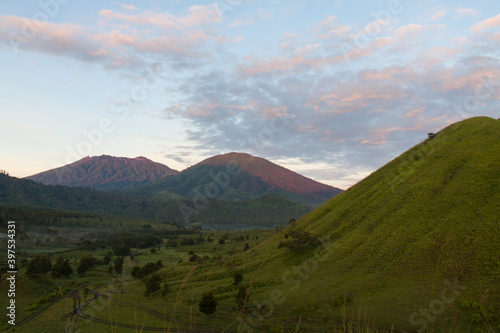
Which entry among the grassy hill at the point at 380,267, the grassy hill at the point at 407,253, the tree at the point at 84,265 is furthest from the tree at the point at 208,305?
the tree at the point at 84,265

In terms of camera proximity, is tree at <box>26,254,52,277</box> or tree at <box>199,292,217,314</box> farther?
tree at <box>26,254,52,277</box>

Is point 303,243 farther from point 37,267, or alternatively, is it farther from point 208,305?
point 37,267

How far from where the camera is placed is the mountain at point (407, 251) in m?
40.4

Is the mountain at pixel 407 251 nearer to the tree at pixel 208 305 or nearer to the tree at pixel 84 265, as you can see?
the tree at pixel 208 305

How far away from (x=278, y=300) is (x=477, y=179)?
49.2 meters

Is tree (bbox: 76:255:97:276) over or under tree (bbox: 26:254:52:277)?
under

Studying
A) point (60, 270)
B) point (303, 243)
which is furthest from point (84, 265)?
point (303, 243)

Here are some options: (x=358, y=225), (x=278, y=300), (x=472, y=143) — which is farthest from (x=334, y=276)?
(x=472, y=143)

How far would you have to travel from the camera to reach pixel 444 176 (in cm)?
6681

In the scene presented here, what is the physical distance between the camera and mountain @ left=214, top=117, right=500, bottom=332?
40.4m

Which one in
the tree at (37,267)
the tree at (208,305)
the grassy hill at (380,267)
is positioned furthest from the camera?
the tree at (37,267)

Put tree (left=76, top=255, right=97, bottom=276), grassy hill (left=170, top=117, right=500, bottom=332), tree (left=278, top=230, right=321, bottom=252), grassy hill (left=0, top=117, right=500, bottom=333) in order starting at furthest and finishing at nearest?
1. tree (left=76, top=255, right=97, bottom=276)
2. tree (left=278, top=230, right=321, bottom=252)
3. grassy hill (left=0, top=117, right=500, bottom=333)
4. grassy hill (left=170, top=117, right=500, bottom=332)

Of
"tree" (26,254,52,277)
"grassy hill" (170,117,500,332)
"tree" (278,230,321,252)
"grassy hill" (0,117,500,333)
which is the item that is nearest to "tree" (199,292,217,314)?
"grassy hill" (0,117,500,333)

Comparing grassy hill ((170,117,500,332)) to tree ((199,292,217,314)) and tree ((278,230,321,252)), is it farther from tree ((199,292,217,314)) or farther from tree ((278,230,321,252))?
tree ((199,292,217,314))
